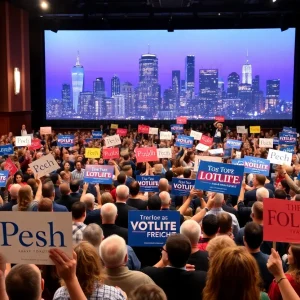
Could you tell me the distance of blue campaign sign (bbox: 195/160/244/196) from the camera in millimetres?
7449

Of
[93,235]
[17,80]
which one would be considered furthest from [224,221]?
[17,80]

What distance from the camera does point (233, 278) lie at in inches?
122

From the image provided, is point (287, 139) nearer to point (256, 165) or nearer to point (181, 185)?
point (256, 165)

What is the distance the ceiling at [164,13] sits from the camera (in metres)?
Answer: 23.9

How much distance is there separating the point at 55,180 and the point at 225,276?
7201mm

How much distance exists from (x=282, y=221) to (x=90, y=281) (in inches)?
66.6

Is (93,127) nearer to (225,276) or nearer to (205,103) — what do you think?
(205,103)

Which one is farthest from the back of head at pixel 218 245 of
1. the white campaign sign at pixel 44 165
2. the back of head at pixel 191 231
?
the white campaign sign at pixel 44 165

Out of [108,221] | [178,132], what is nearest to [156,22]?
[178,132]

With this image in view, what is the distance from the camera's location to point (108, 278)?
13.6ft

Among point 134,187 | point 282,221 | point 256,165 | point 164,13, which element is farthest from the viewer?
point 164,13

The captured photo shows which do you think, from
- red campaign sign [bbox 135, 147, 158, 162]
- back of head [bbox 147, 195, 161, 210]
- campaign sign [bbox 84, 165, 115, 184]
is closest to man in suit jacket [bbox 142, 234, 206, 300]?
back of head [bbox 147, 195, 161, 210]

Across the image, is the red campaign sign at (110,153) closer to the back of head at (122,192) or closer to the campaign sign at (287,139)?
the back of head at (122,192)

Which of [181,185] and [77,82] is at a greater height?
[77,82]
